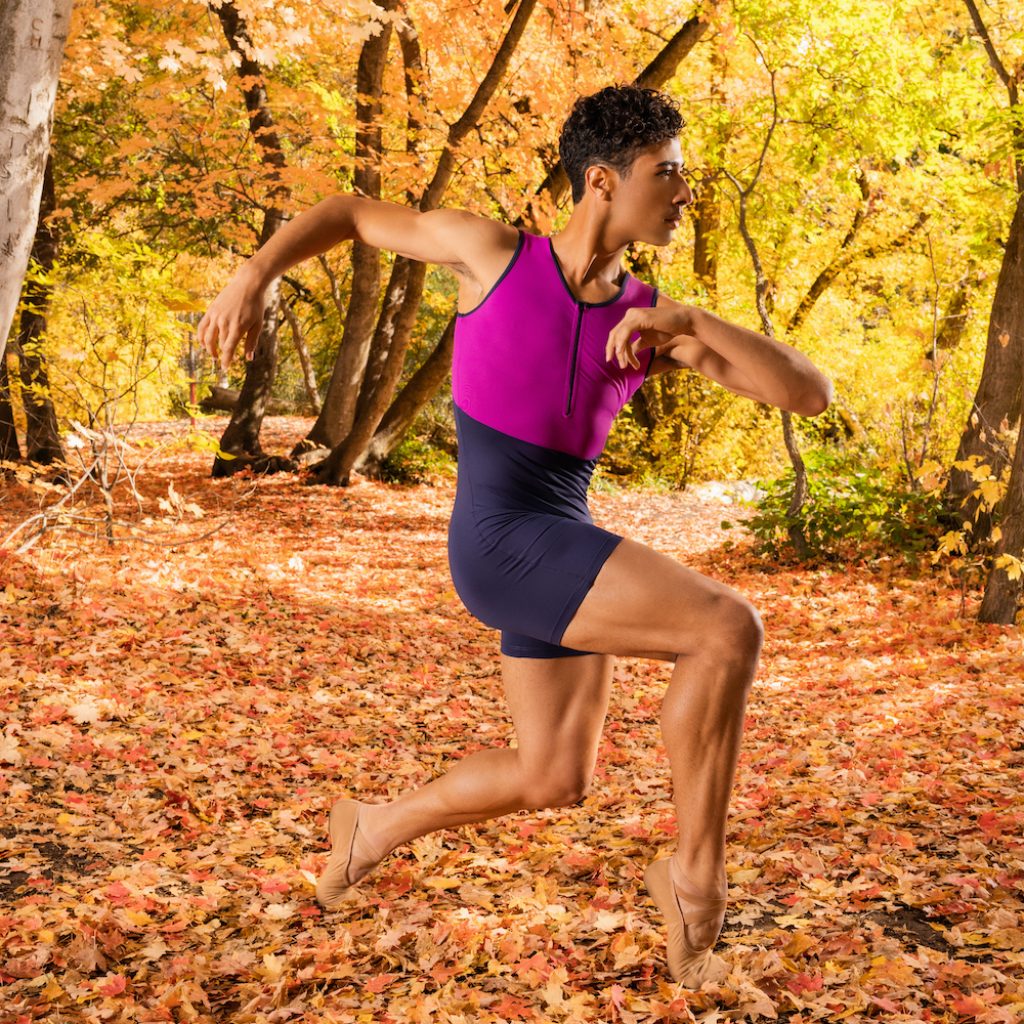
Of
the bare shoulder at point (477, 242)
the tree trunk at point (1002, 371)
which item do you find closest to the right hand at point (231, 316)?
the bare shoulder at point (477, 242)

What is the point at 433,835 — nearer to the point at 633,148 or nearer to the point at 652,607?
the point at 652,607

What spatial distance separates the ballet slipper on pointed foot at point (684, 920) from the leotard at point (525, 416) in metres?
0.62

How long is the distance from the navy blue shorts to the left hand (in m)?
0.31

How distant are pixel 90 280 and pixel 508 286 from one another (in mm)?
10866

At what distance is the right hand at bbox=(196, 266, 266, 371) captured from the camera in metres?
2.82

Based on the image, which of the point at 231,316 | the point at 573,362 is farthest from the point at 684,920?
the point at 231,316

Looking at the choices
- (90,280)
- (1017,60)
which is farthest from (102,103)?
(1017,60)

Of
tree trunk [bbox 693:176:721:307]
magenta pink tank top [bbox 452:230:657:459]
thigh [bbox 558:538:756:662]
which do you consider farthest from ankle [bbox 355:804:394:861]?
tree trunk [bbox 693:176:721:307]

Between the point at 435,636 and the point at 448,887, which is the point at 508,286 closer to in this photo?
the point at 448,887

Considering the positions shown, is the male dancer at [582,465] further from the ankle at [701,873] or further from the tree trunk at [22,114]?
the tree trunk at [22,114]

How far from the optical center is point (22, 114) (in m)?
3.32

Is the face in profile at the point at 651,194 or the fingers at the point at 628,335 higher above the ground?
the face in profile at the point at 651,194

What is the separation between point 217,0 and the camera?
7.68 metres

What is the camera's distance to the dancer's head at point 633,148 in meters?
2.70
